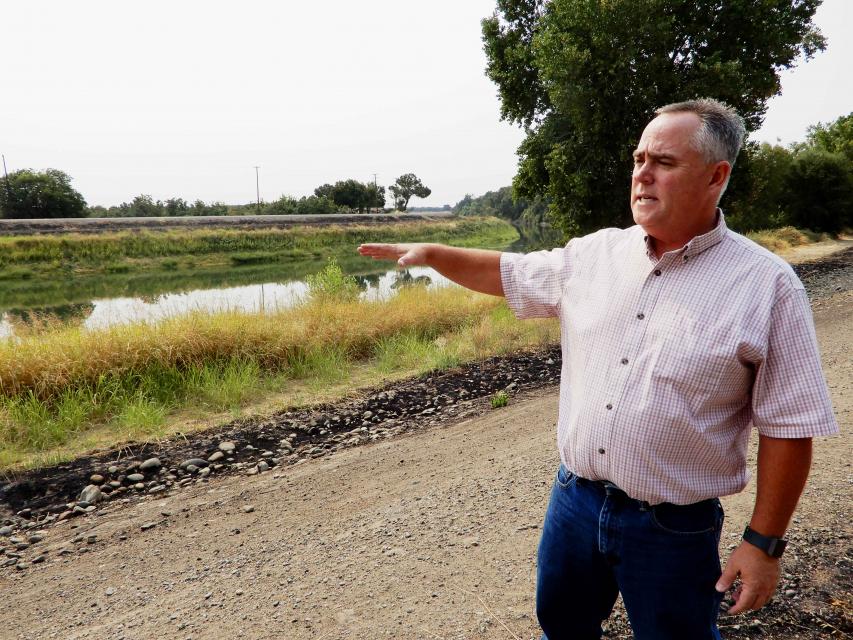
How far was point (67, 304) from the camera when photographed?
2336cm

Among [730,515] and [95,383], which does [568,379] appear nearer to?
[730,515]

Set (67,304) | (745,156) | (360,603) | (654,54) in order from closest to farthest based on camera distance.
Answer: (360,603) → (654,54) → (745,156) → (67,304)

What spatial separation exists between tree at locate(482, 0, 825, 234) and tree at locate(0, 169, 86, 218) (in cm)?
4702

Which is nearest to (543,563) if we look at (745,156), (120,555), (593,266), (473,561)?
(593,266)

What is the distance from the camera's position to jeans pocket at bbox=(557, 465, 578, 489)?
1874 millimetres

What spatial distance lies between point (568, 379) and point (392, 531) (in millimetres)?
2245

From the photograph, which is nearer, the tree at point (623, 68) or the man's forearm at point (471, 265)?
the man's forearm at point (471, 265)

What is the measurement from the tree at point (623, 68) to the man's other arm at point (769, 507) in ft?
40.3

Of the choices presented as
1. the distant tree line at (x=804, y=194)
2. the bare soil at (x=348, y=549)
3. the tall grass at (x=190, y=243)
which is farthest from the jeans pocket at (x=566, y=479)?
the tall grass at (x=190, y=243)

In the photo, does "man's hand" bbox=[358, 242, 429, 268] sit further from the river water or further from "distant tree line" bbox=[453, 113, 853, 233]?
"distant tree line" bbox=[453, 113, 853, 233]

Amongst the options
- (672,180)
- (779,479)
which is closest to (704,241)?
(672,180)

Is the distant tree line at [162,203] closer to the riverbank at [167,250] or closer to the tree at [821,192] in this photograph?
the riverbank at [167,250]

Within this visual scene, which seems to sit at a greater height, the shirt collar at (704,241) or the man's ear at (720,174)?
the man's ear at (720,174)

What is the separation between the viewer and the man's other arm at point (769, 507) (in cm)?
153
